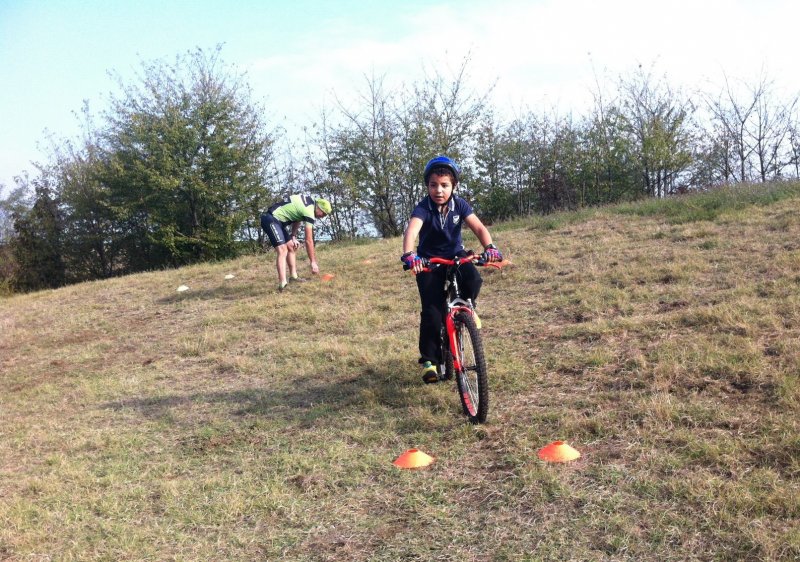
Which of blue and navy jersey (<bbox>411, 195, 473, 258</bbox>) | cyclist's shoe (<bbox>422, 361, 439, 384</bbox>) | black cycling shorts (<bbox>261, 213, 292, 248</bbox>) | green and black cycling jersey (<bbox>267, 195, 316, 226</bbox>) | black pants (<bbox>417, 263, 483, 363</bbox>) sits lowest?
cyclist's shoe (<bbox>422, 361, 439, 384</bbox>)

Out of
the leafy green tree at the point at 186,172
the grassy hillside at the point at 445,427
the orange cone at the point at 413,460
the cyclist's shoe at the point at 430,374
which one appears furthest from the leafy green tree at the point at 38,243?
the orange cone at the point at 413,460

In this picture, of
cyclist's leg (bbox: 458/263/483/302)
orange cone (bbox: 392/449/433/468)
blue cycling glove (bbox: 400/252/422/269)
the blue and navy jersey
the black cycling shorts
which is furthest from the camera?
the black cycling shorts

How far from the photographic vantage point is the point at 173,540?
3.29 m

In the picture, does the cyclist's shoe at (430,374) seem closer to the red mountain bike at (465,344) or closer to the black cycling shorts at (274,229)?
the red mountain bike at (465,344)

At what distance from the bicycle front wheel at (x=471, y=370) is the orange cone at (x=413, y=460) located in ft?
1.81

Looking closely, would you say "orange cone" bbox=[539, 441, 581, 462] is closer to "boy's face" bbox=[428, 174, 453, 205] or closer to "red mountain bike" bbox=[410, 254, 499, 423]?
"red mountain bike" bbox=[410, 254, 499, 423]

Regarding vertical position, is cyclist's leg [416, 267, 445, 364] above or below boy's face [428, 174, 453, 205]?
below

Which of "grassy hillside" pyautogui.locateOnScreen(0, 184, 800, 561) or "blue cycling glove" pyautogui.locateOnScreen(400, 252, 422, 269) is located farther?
"blue cycling glove" pyautogui.locateOnScreen(400, 252, 422, 269)

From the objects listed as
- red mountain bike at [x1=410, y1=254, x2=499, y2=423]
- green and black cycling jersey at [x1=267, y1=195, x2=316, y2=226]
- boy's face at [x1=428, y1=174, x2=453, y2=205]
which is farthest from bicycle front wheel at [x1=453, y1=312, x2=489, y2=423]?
green and black cycling jersey at [x1=267, y1=195, x2=316, y2=226]

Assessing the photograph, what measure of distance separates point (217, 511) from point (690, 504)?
2.53 metres

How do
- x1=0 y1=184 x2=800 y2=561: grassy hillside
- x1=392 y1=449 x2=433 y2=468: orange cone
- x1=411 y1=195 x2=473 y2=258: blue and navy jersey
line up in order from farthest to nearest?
1. x1=411 y1=195 x2=473 y2=258: blue and navy jersey
2. x1=392 y1=449 x2=433 y2=468: orange cone
3. x1=0 y1=184 x2=800 y2=561: grassy hillside

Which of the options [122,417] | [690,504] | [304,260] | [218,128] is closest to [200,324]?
[122,417]

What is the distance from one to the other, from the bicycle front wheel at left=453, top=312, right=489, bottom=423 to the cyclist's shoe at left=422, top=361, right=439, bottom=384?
51cm

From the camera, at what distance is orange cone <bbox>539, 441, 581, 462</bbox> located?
3591 mm
